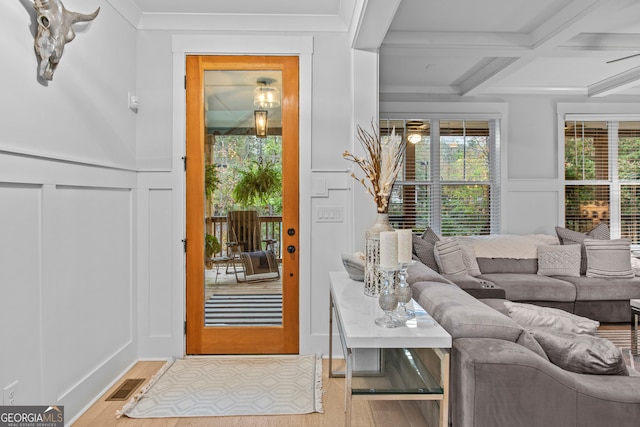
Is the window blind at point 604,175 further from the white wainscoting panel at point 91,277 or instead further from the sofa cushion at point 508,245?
the white wainscoting panel at point 91,277

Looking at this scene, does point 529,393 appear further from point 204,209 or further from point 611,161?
point 611,161

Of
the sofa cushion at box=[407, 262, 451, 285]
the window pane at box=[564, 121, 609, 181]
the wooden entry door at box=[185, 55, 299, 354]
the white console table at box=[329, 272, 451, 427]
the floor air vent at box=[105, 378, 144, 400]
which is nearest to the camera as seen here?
the white console table at box=[329, 272, 451, 427]

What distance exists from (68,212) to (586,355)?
2.54 m

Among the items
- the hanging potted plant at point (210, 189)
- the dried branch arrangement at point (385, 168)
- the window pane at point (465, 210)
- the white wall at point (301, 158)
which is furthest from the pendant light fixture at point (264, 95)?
the window pane at point (465, 210)

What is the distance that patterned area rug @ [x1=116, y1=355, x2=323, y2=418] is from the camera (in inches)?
99.1

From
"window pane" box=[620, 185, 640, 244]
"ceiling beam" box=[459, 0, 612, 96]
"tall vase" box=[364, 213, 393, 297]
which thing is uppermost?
"ceiling beam" box=[459, 0, 612, 96]

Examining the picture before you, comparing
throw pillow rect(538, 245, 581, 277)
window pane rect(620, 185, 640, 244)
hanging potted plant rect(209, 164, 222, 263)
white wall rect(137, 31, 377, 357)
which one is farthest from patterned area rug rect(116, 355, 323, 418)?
window pane rect(620, 185, 640, 244)

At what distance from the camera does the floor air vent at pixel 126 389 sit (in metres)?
2.69

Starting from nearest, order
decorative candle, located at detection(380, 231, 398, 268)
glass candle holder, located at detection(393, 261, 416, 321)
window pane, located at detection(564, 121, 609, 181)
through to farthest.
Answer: glass candle holder, located at detection(393, 261, 416, 321), decorative candle, located at detection(380, 231, 398, 268), window pane, located at detection(564, 121, 609, 181)

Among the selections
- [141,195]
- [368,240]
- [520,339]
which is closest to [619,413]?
[520,339]

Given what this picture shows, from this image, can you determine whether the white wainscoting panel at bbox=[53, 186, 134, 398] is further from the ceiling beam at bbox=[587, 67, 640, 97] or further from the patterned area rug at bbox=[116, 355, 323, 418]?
the ceiling beam at bbox=[587, 67, 640, 97]

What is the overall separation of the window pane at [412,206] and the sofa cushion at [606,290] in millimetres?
1875

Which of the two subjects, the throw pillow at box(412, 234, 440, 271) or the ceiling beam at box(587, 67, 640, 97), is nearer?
the throw pillow at box(412, 234, 440, 271)

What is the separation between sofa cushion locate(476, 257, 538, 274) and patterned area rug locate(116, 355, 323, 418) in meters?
2.33
